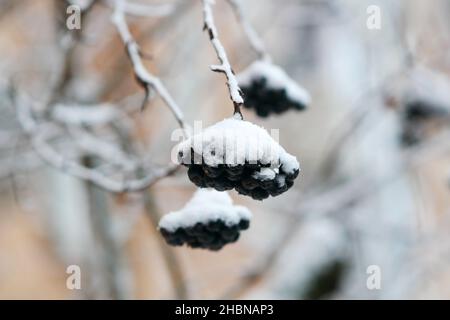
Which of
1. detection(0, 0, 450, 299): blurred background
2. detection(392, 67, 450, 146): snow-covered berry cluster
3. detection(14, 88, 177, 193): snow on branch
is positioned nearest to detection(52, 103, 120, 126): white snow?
detection(0, 0, 450, 299): blurred background

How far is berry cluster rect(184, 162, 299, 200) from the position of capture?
116 centimetres

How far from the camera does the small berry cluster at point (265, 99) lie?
1.80 m

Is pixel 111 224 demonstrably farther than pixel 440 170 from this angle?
No

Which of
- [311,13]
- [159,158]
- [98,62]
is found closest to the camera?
[159,158]

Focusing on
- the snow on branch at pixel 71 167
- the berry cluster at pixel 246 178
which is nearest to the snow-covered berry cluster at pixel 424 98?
the snow on branch at pixel 71 167

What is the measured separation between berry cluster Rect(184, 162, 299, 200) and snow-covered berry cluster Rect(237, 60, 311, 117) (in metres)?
0.63

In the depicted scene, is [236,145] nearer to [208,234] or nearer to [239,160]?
[239,160]

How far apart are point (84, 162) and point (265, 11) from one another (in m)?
2.44

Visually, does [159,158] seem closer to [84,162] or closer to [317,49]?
[84,162]

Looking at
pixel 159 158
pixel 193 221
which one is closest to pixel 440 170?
pixel 159 158

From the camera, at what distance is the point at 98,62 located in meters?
5.03

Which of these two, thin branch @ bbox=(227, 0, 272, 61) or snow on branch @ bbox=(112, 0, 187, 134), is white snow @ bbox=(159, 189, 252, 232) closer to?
snow on branch @ bbox=(112, 0, 187, 134)

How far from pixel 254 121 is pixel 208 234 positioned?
3528 mm

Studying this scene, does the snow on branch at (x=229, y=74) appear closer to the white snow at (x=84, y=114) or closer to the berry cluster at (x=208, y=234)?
the berry cluster at (x=208, y=234)
